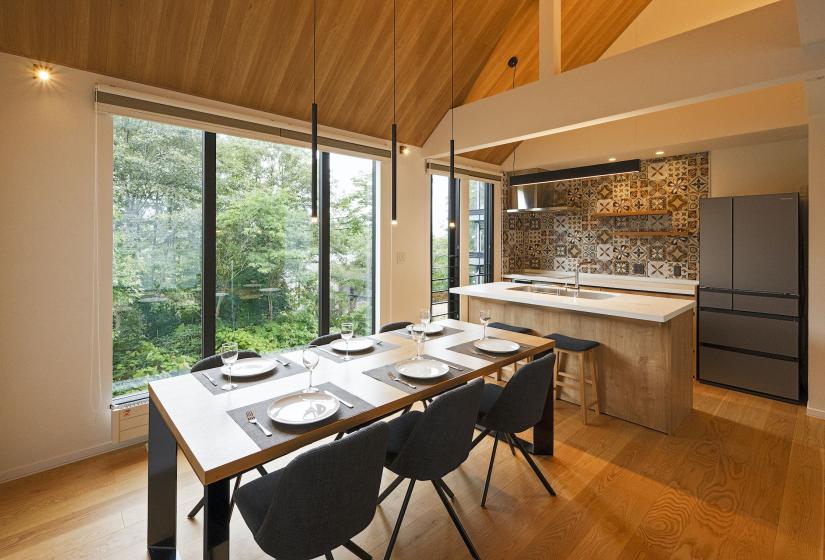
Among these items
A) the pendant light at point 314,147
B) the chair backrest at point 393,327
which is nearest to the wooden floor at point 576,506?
the chair backrest at point 393,327

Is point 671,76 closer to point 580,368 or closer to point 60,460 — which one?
point 580,368

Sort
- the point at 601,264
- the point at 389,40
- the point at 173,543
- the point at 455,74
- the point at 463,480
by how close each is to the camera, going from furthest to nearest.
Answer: the point at 601,264 < the point at 455,74 < the point at 389,40 < the point at 463,480 < the point at 173,543

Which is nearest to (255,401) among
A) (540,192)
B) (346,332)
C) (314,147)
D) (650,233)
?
(346,332)

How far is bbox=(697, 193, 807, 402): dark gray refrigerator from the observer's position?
134 inches

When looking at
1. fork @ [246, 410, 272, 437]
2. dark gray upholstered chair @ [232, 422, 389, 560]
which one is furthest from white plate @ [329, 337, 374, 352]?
dark gray upholstered chair @ [232, 422, 389, 560]

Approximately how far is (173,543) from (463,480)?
1443mm

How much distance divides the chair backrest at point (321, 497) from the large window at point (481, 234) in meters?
4.42

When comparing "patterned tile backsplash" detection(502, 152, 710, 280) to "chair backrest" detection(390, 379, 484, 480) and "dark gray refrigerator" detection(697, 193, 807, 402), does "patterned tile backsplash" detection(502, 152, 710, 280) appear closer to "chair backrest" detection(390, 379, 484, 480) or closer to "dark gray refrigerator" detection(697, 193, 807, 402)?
"dark gray refrigerator" detection(697, 193, 807, 402)

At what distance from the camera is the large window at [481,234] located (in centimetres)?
556

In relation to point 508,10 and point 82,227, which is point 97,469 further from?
point 508,10

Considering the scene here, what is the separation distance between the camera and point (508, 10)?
376cm

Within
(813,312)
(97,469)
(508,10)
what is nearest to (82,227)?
(97,469)

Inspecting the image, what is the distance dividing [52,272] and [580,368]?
3.58m

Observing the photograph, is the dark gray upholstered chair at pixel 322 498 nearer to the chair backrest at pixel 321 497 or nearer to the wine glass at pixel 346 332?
the chair backrest at pixel 321 497
